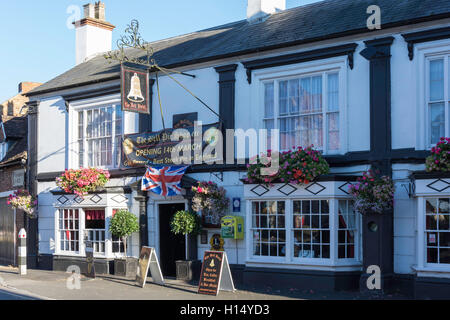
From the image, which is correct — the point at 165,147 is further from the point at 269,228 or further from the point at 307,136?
the point at 307,136

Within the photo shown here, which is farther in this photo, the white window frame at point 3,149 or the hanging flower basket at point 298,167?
the white window frame at point 3,149

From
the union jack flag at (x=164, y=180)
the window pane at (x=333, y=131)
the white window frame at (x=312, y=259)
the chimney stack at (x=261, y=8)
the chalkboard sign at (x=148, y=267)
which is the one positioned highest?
the chimney stack at (x=261, y=8)

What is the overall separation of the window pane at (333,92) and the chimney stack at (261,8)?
4585 mm

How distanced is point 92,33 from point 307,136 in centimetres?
1154

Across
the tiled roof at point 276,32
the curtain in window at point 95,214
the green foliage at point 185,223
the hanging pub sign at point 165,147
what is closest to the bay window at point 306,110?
the tiled roof at point 276,32

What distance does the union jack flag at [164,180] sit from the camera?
15.5 meters

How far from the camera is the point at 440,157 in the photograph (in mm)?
11188

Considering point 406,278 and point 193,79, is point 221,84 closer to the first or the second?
point 193,79

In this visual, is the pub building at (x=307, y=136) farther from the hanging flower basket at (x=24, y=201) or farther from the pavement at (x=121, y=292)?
the hanging flower basket at (x=24, y=201)

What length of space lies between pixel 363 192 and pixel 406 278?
1975 millimetres

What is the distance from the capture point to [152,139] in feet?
53.6

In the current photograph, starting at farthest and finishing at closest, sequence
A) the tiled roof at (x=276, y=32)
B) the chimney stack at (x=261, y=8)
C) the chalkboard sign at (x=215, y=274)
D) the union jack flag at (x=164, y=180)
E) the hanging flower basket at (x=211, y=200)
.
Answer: the chimney stack at (x=261, y=8) < the union jack flag at (x=164, y=180) < the hanging flower basket at (x=211, y=200) < the tiled roof at (x=276, y=32) < the chalkboard sign at (x=215, y=274)

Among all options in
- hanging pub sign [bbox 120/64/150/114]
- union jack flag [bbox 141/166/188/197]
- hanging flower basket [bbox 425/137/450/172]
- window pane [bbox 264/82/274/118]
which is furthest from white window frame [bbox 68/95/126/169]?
hanging flower basket [bbox 425/137/450/172]
